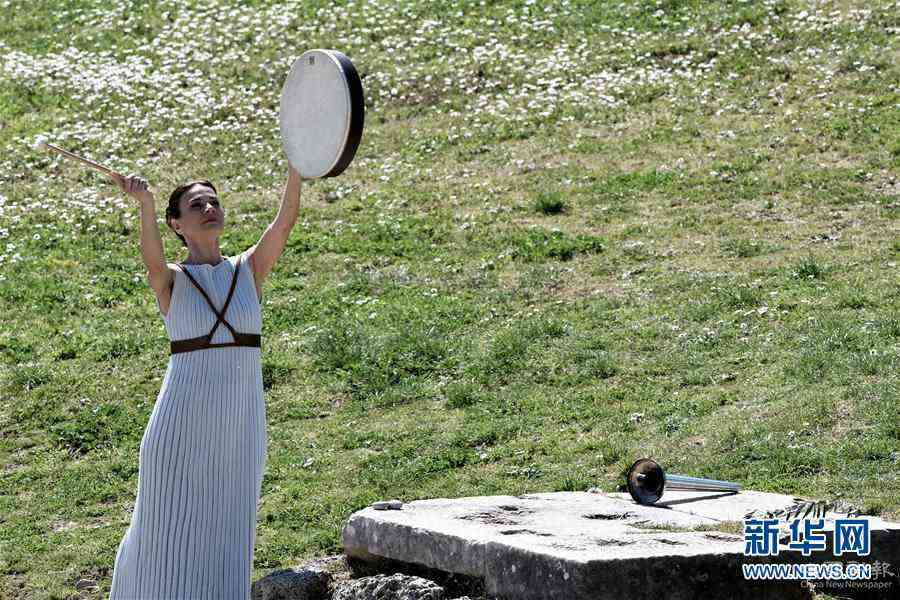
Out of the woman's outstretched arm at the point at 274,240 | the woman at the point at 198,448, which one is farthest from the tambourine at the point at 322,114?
the woman at the point at 198,448

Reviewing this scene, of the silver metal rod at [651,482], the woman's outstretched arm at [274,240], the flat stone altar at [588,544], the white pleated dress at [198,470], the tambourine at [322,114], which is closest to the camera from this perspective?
the flat stone altar at [588,544]

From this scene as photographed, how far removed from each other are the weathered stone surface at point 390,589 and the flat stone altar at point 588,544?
0.11 meters

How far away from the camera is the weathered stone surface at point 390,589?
17.5 ft

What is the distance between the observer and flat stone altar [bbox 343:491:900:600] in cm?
482

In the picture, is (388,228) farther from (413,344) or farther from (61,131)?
(61,131)

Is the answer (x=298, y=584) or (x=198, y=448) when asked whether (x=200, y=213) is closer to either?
(x=198, y=448)

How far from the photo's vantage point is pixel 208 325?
5082mm

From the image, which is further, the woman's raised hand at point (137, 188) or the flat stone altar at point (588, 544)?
the woman's raised hand at point (137, 188)

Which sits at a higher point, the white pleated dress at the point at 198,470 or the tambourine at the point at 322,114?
the tambourine at the point at 322,114

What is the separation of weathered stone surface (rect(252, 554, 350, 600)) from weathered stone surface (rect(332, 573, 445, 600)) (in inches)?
6.5

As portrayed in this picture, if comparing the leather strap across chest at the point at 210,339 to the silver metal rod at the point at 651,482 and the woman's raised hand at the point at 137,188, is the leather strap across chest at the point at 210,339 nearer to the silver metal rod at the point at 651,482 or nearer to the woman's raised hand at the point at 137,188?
the woman's raised hand at the point at 137,188

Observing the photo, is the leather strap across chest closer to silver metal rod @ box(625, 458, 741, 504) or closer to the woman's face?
the woman's face

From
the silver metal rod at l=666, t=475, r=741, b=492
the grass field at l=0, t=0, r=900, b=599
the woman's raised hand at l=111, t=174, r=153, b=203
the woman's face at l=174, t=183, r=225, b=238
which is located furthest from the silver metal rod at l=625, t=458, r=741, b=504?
the woman's raised hand at l=111, t=174, r=153, b=203

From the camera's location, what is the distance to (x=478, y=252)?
1288 cm
